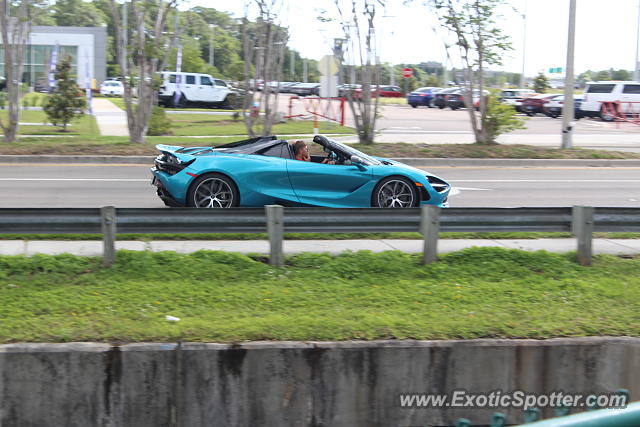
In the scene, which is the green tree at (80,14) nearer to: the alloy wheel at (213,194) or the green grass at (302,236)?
the alloy wheel at (213,194)

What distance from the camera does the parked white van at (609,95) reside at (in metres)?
38.1

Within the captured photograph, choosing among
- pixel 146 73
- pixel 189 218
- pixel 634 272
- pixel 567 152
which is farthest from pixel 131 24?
pixel 634 272

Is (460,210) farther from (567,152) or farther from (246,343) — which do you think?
(567,152)

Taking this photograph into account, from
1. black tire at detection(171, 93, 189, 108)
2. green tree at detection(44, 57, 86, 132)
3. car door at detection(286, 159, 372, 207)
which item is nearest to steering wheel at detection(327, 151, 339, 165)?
car door at detection(286, 159, 372, 207)

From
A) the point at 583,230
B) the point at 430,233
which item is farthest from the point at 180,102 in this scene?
the point at 583,230

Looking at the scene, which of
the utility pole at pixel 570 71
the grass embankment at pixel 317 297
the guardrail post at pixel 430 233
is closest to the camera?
the grass embankment at pixel 317 297

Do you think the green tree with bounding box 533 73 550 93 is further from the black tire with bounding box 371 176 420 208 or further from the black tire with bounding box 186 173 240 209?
the black tire with bounding box 186 173 240 209

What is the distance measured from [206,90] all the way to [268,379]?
3732 cm

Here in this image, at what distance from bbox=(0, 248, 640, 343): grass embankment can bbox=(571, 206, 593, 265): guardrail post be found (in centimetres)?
15

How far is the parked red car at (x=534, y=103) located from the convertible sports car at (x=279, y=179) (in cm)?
3724

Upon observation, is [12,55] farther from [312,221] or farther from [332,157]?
[312,221]

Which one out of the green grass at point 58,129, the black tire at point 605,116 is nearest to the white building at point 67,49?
the green grass at point 58,129

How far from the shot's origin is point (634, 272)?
820 centimetres

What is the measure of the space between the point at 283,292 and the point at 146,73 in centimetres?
1399
